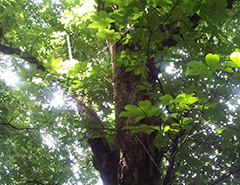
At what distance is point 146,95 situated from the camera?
212 centimetres

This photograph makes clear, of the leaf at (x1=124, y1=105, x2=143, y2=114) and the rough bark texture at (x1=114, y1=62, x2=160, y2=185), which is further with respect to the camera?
the rough bark texture at (x1=114, y1=62, x2=160, y2=185)

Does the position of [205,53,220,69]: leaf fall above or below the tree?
below

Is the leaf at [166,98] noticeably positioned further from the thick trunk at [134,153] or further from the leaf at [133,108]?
the thick trunk at [134,153]


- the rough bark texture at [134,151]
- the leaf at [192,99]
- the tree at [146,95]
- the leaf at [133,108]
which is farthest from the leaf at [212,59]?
the rough bark texture at [134,151]

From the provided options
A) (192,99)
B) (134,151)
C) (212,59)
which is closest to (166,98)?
(192,99)

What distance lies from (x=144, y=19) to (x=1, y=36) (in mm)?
4837

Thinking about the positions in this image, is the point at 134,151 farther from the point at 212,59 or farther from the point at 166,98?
the point at 212,59

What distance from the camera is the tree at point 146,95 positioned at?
1072 millimetres

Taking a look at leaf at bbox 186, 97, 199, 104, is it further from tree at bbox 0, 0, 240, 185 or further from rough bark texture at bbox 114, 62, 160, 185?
rough bark texture at bbox 114, 62, 160, 185

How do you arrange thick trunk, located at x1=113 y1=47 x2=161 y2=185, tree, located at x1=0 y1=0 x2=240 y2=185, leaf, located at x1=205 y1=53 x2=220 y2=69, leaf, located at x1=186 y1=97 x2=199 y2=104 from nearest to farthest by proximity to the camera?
leaf, located at x1=205 y1=53 x2=220 y2=69 < leaf, located at x1=186 y1=97 x2=199 y2=104 < tree, located at x1=0 y1=0 x2=240 y2=185 < thick trunk, located at x1=113 y1=47 x2=161 y2=185

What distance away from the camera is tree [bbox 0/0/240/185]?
42.2 inches

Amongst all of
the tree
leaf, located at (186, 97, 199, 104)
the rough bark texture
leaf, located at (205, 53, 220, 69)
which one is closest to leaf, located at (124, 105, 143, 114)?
the tree

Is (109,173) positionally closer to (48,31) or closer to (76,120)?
(76,120)

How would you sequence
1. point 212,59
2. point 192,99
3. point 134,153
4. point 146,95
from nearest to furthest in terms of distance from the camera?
point 212,59, point 192,99, point 134,153, point 146,95
